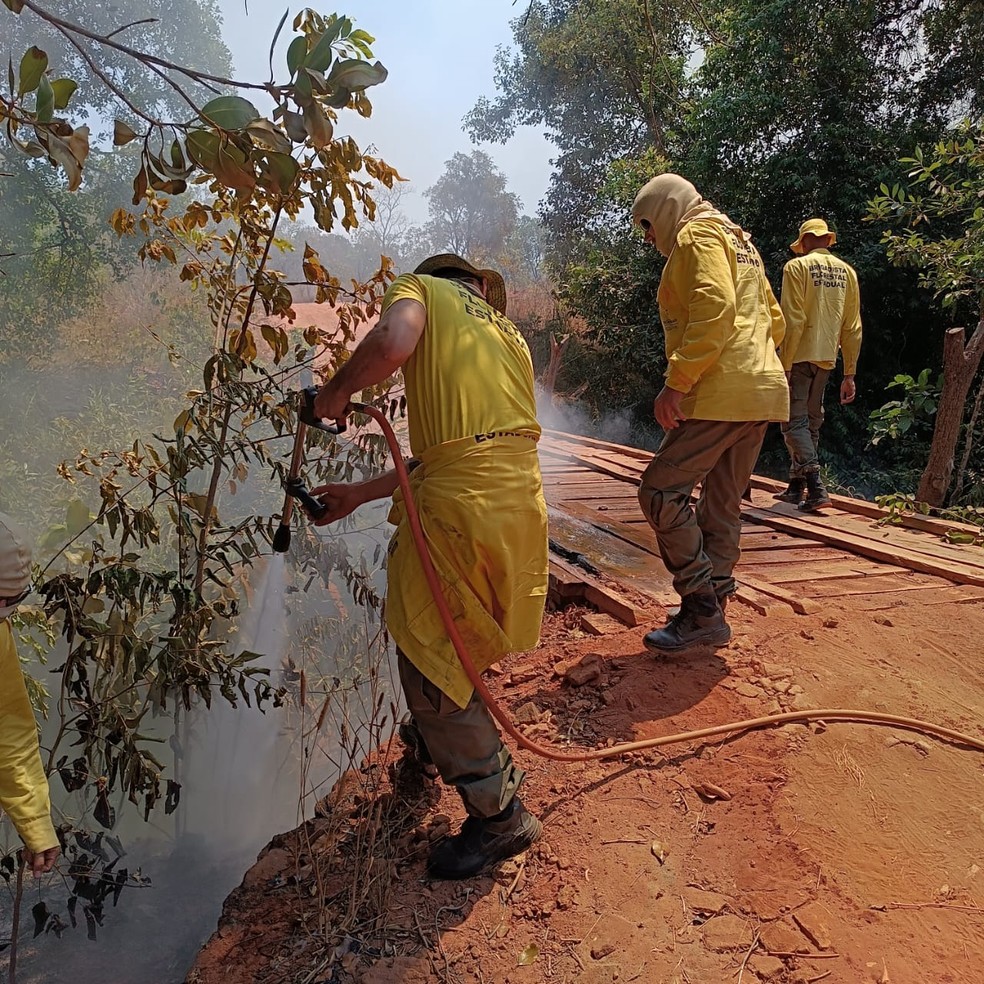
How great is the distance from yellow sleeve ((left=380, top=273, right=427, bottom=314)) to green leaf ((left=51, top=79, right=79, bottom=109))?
830mm

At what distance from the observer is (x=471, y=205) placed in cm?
3042

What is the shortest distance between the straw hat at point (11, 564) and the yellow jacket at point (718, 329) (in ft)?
7.52

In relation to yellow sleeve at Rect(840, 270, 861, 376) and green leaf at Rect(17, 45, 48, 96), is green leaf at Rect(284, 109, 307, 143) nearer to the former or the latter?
green leaf at Rect(17, 45, 48, 96)

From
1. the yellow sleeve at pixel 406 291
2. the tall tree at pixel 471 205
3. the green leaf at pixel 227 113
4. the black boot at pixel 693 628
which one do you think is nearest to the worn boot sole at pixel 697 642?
the black boot at pixel 693 628

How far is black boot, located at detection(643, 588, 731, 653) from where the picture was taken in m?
3.14

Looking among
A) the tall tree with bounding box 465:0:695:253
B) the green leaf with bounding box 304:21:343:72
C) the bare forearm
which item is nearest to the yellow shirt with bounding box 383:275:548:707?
the bare forearm

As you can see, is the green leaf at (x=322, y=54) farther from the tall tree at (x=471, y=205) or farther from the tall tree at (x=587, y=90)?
the tall tree at (x=471, y=205)

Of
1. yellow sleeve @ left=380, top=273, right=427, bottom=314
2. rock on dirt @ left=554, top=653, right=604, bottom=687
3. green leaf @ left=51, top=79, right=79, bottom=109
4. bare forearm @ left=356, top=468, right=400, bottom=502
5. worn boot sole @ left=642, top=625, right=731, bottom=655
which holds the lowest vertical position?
rock on dirt @ left=554, top=653, right=604, bottom=687

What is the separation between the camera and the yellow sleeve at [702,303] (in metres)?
2.92

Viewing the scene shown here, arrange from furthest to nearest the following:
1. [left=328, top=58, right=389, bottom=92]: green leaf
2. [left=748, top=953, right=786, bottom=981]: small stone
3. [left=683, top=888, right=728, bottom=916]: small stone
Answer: [left=683, top=888, right=728, bottom=916]: small stone < [left=748, top=953, right=786, bottom=981]: small stone < [left=328, top=58, right=389, bottom=92]: green leaf

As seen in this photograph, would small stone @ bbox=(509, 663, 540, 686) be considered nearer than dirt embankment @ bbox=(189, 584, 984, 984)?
No

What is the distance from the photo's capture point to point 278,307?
2.92 m

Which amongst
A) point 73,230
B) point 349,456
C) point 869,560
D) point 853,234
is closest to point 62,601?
point 349,456

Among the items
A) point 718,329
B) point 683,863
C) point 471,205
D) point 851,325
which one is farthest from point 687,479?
point 471,205
